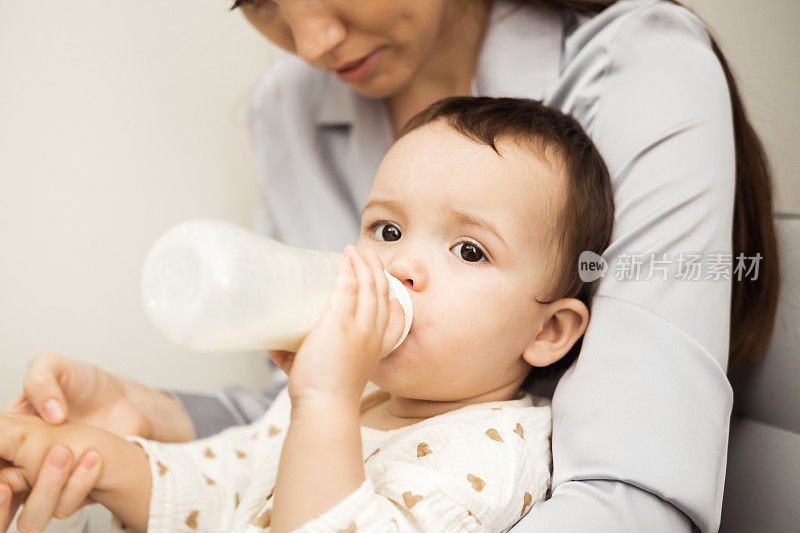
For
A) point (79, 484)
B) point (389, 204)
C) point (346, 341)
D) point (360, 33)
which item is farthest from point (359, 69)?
point (79, 484)

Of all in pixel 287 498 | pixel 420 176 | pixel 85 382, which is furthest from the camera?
pixel 85 382

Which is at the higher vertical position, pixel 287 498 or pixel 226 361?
pixel 287 498

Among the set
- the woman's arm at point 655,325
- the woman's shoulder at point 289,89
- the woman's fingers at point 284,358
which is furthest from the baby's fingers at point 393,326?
the woman's shoulder at point 289,89

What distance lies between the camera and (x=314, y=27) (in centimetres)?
104

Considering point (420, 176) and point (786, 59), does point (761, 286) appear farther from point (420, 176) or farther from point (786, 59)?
point (420, 176)

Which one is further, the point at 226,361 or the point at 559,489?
the point at 226,361

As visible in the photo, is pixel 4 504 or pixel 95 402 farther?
pixel 95 402

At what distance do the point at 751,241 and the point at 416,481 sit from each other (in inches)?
25.4

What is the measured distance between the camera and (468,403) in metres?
0.95

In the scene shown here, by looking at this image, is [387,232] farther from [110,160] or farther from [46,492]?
[110,160]

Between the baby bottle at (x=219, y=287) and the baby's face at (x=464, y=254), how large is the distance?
207mm

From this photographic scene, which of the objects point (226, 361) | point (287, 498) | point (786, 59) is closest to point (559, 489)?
point (287, 498)

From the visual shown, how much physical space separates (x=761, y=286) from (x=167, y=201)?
1229 millimetres

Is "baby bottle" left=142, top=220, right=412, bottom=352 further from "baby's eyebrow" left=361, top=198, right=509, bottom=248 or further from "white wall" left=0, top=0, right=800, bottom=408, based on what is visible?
"white wall" left=0, top=0, right=800, bottom=408
